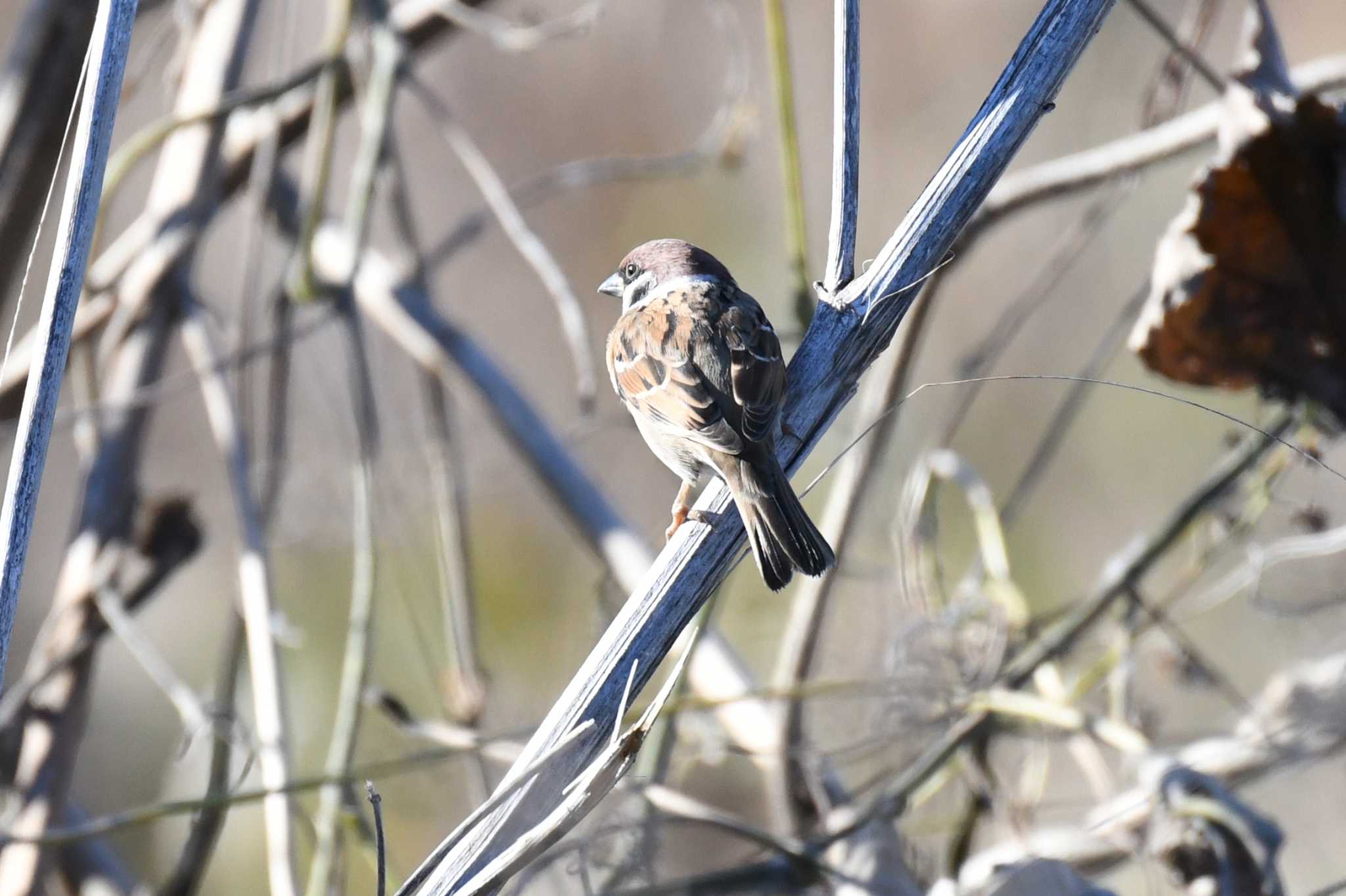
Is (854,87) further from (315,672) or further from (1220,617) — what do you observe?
(315,672)

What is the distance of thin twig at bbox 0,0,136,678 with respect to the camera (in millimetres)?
1284

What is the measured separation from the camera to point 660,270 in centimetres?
265

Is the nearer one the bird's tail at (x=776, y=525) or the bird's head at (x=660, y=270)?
the bird's tail at (x=776, y=525)

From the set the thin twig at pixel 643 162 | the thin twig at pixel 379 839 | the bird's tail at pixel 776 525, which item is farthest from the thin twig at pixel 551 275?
the thin twig at pixel 379 839

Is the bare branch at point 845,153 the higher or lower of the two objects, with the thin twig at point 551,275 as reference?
lower

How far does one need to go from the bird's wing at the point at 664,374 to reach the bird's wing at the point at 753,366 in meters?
0.06

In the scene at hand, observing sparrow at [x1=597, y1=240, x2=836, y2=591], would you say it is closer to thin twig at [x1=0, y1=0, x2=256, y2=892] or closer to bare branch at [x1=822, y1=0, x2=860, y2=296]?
bare branch at [x1=822, y1=0, x2=860, y2=296]

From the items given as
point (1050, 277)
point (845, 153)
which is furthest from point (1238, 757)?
point (845, 153)

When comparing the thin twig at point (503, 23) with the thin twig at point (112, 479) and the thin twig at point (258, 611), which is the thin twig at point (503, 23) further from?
the thin twig at point (258, 611)

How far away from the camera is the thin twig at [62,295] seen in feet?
4.21

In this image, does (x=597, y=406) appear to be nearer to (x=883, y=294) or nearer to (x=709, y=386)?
(x=709, y=386)

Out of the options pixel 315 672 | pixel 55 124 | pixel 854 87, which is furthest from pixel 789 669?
pixel 315 672

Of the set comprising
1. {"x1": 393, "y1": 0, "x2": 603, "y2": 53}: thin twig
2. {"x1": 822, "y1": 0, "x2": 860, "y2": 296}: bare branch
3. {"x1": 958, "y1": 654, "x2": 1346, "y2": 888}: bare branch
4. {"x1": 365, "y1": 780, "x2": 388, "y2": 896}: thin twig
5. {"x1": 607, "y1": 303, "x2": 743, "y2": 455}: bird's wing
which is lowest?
{"x1": 365, "y1": 780, "x2": 388, "y2": 896}: thin twig

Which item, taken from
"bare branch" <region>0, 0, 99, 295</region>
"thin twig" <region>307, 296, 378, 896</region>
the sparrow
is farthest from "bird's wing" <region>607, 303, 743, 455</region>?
"bare branch" <region>0, 0, 99, 295</region>
